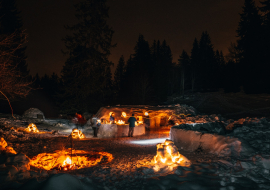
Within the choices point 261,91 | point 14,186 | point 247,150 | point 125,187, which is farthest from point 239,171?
point 261,91

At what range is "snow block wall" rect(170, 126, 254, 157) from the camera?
5895 millimetres

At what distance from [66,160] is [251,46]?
119ft

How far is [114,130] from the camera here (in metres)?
12.7

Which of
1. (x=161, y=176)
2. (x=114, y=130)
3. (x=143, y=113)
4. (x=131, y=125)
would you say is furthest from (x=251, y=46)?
(x=161, y=176)

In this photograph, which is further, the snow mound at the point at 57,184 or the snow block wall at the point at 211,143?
the snow block wall at the point at 211,143

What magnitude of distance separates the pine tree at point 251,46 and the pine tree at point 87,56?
77.6 feet

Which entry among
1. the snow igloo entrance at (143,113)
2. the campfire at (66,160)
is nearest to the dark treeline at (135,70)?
the snow igloo entrance at (143,113)

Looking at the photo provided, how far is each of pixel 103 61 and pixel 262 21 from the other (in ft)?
92.2

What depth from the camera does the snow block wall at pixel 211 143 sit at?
589 centimetres

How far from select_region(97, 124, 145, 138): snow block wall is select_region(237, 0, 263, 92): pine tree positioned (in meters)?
27.5

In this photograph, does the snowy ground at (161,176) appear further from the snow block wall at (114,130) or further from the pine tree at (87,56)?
the pine tree at (87,56)

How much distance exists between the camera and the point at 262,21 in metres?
33.1

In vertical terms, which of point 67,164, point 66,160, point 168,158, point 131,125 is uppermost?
point 131,125

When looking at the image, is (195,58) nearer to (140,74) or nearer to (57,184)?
(140,74)
